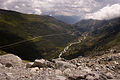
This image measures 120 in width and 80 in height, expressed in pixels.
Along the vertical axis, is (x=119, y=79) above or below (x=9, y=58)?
below

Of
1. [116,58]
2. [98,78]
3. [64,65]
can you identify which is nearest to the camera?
[98,78]

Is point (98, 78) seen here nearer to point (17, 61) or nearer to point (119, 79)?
point (119, 79)

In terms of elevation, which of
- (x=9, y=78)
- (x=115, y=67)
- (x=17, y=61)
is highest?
(x=17, y=61)

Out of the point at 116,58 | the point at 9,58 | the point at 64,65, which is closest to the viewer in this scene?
the point at 64,65

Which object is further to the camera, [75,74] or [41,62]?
[41,62]

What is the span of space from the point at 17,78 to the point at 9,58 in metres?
9.63

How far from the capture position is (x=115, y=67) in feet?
64.4

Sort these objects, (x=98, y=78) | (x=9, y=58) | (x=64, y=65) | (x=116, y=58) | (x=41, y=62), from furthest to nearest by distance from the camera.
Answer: (x=116, y=58), (x=9, y=58), (x=41, y=62), (x=64, y=65), (x=98, y=78)

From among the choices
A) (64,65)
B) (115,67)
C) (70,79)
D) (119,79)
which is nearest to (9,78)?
(70,79)

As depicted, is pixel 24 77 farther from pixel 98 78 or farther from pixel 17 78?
pixel 98 78

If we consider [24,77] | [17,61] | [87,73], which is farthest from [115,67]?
[17,61]

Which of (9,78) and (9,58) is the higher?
(9,58)

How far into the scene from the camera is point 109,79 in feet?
48.4

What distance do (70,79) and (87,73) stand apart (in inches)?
72.6
